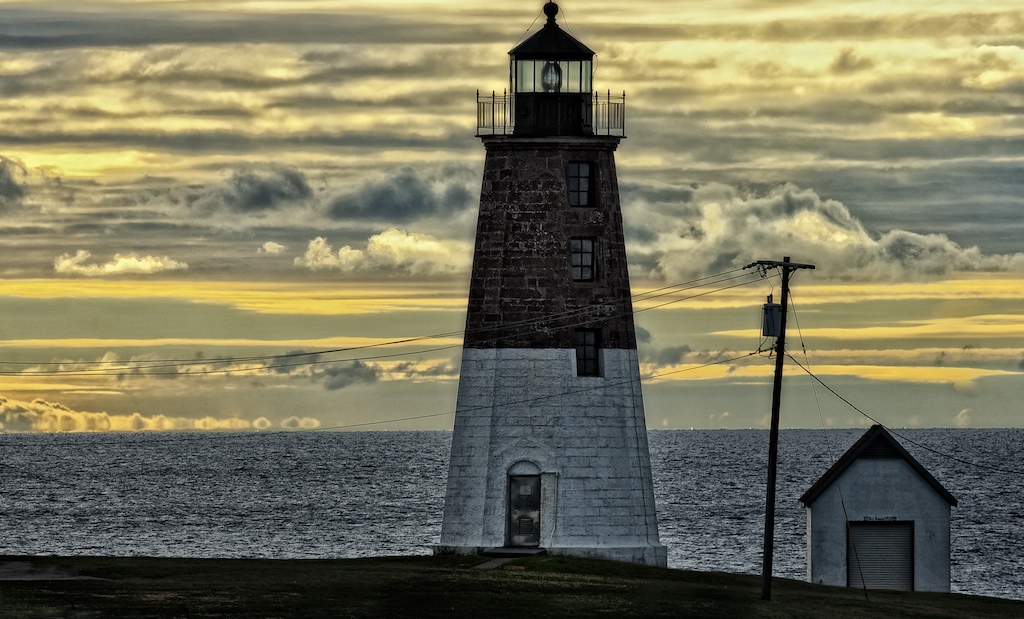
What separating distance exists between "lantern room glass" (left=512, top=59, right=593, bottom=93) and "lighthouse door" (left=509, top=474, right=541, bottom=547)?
10.1m

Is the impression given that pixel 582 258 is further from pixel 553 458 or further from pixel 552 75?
pixel 553 458

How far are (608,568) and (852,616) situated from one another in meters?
6.67

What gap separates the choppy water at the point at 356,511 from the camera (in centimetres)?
7506

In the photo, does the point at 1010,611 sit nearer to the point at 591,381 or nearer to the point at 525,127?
the point at 591,381

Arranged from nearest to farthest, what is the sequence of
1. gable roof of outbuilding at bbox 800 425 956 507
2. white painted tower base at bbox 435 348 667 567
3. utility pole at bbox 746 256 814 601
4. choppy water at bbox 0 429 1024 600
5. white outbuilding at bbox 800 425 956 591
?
1. utility pole at bbox 746 256 814 601
2. white painted tower base at bbox 435 348 667 567
3. gable roof of outbuilding at bbox 800 425 956 507
4. white outbuilding at bbox 800 425 956 591
5. choppy water at bbox 0 429 1024 600

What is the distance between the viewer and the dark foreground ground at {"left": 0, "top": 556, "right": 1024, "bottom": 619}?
28391mm

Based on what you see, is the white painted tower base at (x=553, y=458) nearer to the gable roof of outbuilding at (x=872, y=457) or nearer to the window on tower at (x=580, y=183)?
the window on tower at (x=580, y=183)

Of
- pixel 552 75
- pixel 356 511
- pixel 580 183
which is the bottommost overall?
pixel 356 511

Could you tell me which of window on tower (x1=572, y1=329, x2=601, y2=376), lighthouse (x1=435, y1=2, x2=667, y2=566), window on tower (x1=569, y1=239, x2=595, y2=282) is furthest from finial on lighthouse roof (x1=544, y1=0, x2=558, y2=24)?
window on tower (x1=572, y1=329, x2=601, y2=376)

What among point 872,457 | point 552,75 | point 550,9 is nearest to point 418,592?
point 872,457

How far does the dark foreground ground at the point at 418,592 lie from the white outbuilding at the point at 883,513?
1.56 m

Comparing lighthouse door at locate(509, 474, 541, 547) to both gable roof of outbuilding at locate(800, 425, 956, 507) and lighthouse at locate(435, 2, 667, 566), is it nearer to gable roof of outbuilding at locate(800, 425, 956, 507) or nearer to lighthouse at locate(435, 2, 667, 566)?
lighthouse at locate(435, 2, 667, 566)

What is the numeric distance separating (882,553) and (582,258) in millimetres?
10826

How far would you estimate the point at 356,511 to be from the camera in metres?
102
